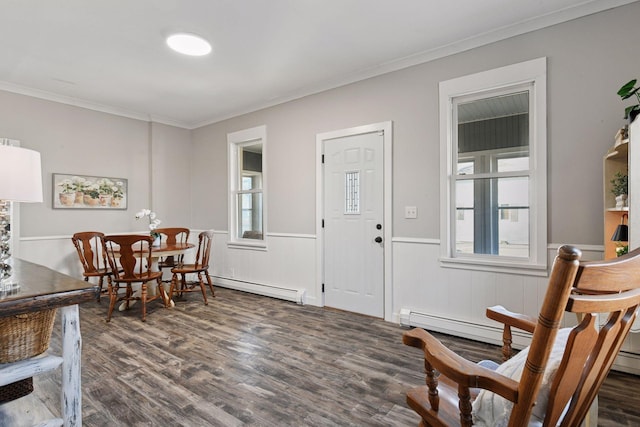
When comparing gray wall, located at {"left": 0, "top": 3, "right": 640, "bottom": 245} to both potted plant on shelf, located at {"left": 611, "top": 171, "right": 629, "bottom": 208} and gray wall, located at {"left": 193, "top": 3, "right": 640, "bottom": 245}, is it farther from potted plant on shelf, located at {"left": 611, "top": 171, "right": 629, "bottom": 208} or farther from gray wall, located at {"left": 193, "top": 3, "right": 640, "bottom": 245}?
potted plant on shelf, located at {"left": 611, "top": 171, "right": 629, "bottom": 208}

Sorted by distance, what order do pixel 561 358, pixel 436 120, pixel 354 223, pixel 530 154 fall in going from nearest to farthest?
pixel 561 358, pixel 530 154, pixel 436 120, pixel 354 223

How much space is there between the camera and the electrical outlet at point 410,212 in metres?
3.30

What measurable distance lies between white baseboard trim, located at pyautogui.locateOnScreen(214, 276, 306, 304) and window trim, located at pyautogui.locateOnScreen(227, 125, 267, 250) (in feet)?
1.74

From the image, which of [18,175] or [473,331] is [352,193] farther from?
[18,175]

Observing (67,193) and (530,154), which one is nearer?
(530,154)

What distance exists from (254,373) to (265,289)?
220 centimetres

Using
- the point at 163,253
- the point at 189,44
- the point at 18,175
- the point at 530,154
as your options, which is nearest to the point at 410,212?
the point at 530,154

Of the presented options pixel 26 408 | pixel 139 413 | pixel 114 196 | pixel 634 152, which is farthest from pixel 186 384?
pixel 114 196

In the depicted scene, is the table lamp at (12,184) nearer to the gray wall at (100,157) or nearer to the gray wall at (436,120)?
the gray wall at (436,120)

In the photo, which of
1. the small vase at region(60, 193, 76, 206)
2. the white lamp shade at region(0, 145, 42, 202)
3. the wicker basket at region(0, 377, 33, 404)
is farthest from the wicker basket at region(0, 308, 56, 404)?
the small vase at region(60, 193, 76, 206)

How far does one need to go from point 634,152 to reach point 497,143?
1190mm

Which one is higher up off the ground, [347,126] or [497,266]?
[347,126]

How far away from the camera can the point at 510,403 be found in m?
0.95

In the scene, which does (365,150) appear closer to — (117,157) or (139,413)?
(139,413)
